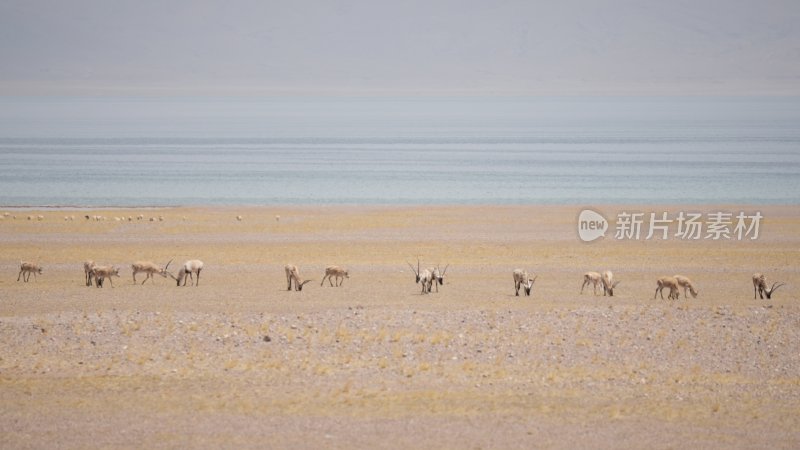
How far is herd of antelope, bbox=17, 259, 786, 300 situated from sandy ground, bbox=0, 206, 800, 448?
36 cm

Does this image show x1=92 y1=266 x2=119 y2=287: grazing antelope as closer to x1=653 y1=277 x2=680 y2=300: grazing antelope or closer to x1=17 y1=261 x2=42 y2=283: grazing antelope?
x1=17 y1=261 x2=42 y2=283: grazing antelope

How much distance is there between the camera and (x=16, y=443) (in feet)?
50.6

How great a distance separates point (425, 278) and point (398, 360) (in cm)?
817

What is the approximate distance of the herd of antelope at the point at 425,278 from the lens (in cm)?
2752

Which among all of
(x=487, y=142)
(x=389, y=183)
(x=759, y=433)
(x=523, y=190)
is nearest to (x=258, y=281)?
(x=759, y=433)

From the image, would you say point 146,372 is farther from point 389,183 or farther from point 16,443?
point 389,183

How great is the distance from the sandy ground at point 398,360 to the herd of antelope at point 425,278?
357 mm

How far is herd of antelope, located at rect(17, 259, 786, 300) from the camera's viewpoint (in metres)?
27.5

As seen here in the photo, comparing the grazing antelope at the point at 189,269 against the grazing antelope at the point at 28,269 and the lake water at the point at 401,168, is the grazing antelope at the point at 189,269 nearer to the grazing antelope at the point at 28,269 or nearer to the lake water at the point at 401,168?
the grazing antelope at the point at 28,269

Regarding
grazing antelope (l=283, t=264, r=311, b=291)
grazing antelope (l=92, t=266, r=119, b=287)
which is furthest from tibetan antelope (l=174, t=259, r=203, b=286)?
grazing antelope (l=283, t=264, r=311, b=291)

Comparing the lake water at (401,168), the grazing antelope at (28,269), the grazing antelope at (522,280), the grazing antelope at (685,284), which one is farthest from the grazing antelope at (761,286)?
the lake water at (401,168)

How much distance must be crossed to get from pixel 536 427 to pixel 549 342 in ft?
16.8

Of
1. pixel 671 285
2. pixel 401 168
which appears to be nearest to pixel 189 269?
pixel 671 285

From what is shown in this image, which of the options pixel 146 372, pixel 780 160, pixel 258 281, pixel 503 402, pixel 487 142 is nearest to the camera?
pixel 503 402
